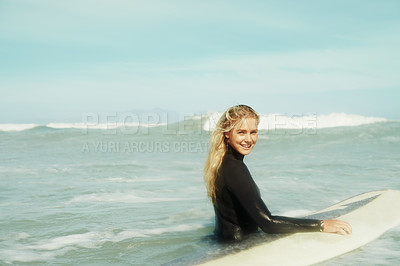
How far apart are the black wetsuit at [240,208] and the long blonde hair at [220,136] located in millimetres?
46

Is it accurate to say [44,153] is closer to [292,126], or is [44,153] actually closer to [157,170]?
[157,170]

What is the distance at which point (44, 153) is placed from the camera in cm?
1252

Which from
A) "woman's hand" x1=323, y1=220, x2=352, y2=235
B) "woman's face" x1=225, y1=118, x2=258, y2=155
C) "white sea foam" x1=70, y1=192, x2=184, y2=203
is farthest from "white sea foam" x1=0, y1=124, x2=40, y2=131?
"woman's hand" x1=323, y1=220, x2=352, y2=235

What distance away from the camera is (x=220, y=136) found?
9.50 feet

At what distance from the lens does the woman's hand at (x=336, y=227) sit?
9.87 ft

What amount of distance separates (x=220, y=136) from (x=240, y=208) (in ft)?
1.78

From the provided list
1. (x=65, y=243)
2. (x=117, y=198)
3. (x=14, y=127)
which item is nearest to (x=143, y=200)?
(x=117, y=198)

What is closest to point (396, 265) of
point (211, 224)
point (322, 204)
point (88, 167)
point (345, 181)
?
point (211, 224)

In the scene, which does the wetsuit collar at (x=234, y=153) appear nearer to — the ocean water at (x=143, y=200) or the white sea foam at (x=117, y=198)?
the ocean water at (x=143, y=200)

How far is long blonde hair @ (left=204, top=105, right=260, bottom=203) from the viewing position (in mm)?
2850

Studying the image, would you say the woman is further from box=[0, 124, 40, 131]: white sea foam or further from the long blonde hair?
box=[0, 124, 40, 131]: white sea foam

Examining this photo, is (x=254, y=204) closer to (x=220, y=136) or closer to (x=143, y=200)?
(x=220, y=136)

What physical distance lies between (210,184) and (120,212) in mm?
2378

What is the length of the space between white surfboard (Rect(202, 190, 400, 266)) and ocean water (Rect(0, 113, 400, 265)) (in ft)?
0.27
